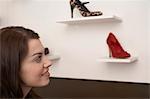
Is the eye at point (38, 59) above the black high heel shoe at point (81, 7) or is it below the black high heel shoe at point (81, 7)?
below

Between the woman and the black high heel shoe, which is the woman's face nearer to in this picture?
the woman

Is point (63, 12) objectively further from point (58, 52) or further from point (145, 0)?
point (145, 0)

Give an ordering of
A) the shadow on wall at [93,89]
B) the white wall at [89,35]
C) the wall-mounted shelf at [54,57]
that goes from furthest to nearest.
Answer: the wall-mounted shelf at [54,57]
the white wall at [89,35]
the shadow on wall at [93,89]

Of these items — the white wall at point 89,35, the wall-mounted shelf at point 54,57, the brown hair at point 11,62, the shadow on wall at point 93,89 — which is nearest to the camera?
the brown hair at point 11,62

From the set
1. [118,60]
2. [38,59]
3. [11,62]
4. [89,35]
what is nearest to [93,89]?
[118,60]

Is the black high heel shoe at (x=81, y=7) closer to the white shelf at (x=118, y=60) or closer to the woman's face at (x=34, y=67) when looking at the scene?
the white shelf at (x=118, y=60)

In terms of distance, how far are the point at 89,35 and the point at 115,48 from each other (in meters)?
0.25

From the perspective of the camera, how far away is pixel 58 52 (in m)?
1.89

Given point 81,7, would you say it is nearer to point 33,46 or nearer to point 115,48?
point 115,48

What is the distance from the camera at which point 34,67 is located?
103cm

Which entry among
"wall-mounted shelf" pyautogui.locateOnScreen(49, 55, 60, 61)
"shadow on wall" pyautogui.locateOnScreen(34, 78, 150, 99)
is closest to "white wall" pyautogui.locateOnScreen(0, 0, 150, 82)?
"wall-mounted shelf" pyautogui.locateOnScreen(49, 55, 60, 61)

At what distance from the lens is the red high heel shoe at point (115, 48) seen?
1.59 m

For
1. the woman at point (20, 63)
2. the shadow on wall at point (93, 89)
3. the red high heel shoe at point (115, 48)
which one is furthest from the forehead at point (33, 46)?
the red high heel shoe at point (115, 48)

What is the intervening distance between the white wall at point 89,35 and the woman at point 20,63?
2.49 feet
